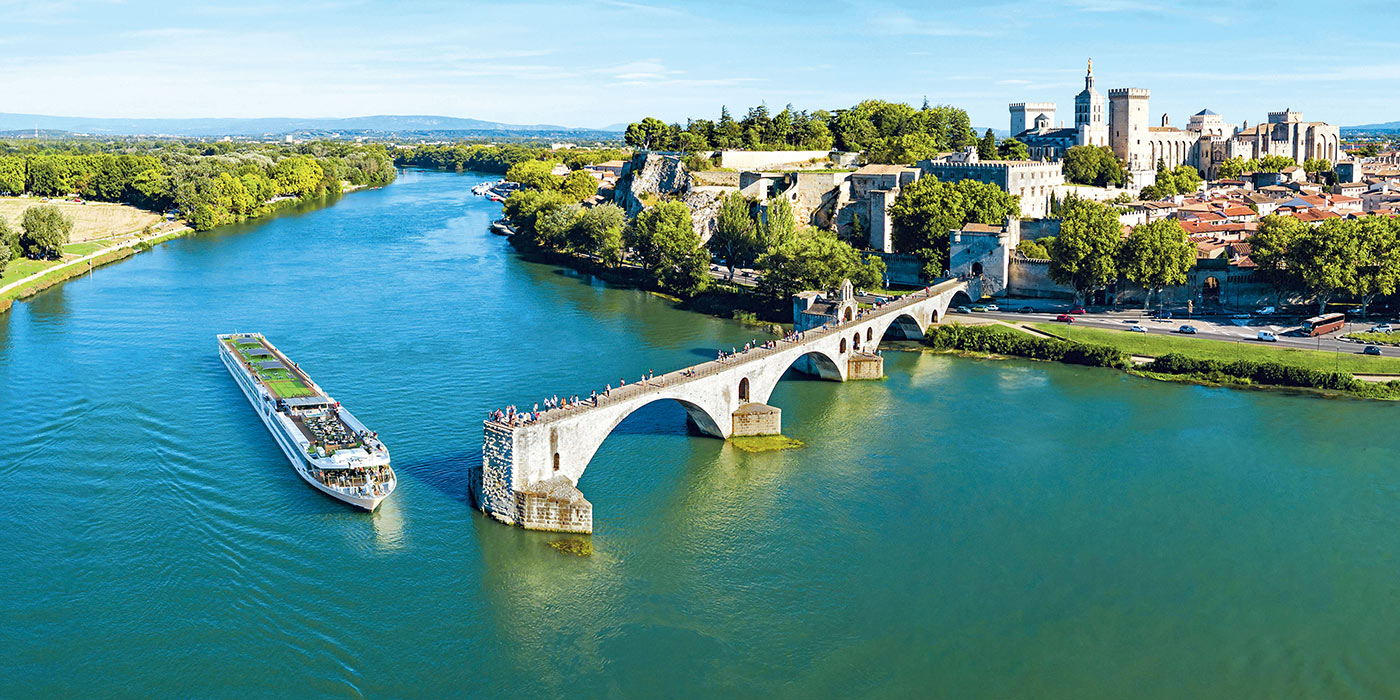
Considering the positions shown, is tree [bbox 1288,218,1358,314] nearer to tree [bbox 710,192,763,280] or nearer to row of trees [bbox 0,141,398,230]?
tree [bbox 710,192,763,280]

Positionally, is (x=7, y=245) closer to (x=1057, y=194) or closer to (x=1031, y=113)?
(x=1057, y=194)

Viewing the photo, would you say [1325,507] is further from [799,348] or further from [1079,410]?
[799,348]

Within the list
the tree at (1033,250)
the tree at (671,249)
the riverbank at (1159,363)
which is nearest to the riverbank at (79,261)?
the tree at (671,249)

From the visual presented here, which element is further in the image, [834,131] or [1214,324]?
[834,131]

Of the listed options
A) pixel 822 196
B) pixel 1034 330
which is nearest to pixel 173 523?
pixel 1034 330

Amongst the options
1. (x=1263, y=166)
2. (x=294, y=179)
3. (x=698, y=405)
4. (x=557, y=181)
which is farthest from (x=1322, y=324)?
(x=294, y=179)

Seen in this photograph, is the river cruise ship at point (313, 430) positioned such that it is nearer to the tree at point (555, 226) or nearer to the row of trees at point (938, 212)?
the tree at point (555, 226)

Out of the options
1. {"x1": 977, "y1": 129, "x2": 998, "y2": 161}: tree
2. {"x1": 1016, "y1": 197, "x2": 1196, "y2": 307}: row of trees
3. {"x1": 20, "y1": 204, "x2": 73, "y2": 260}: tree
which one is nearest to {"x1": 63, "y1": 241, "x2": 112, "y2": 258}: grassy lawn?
{"x1": 20, "y1": 204, "x2": 73, "y2": 260}: tree
